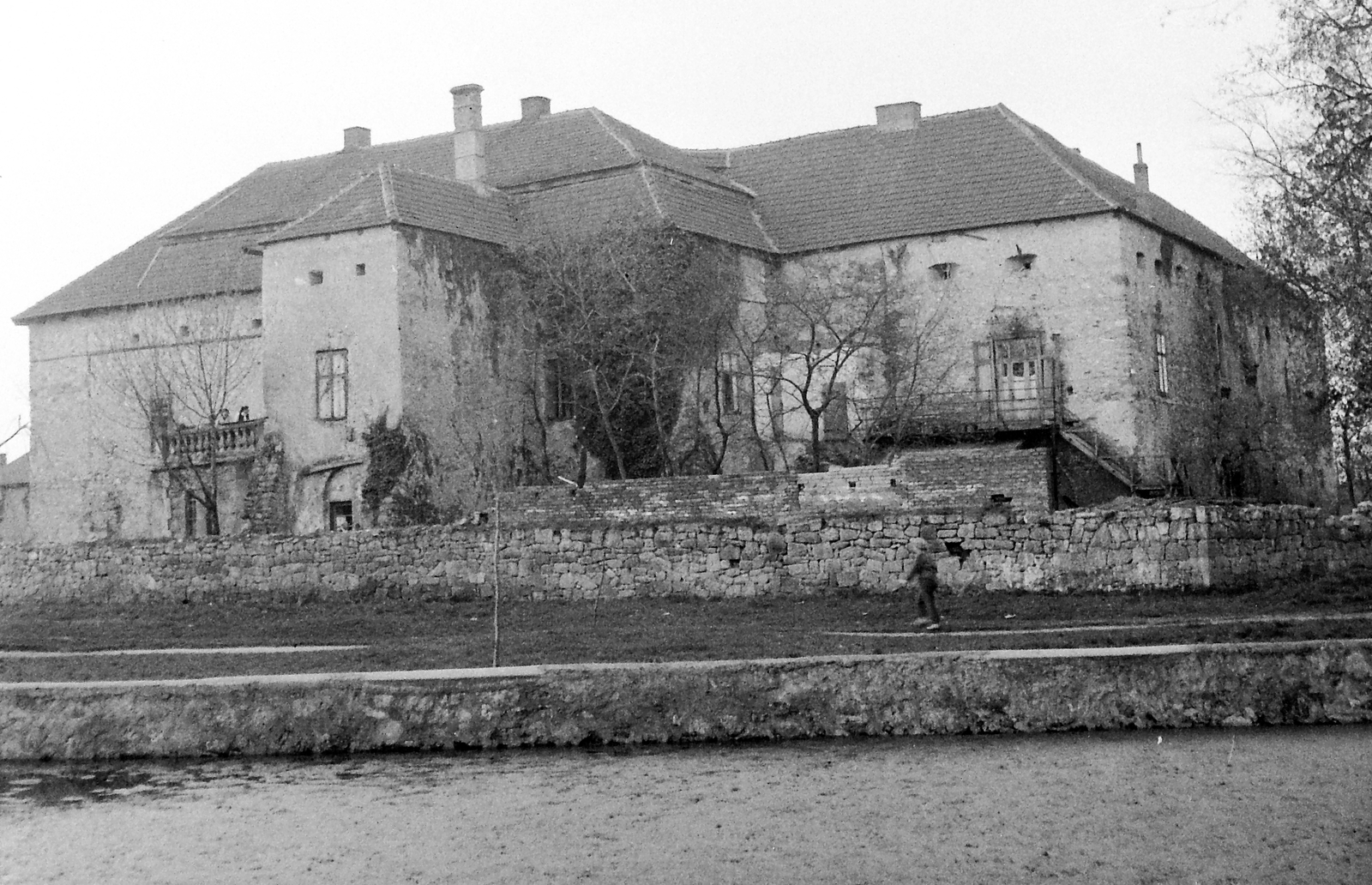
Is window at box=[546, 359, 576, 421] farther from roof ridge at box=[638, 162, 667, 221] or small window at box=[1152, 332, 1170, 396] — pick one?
small window at box=[1152, 332, 1170, 396]

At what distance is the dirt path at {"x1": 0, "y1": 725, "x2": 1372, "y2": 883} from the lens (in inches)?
568

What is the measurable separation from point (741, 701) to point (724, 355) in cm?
2217

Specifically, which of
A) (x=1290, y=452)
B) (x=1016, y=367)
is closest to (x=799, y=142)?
(x=1016, y=367)

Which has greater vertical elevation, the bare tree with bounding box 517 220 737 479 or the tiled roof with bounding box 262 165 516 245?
the tiled roof with bounding box 262 165 516 245

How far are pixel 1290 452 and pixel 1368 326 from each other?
18153 millimetres

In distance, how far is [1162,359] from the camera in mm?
41812

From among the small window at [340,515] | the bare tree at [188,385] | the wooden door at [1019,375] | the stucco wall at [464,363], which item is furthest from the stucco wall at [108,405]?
the wooden door at [1019,375]

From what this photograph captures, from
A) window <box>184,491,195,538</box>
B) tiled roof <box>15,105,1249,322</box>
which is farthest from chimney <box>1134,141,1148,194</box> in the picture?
window <box>184,491,195,538</box>

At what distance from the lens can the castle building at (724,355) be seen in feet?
131

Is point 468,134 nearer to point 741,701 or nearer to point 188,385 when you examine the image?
point 188,385

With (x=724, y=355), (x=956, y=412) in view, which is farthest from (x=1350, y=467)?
(x=724, y=355)

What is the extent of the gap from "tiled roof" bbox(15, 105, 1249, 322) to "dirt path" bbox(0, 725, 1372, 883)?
76.3ft

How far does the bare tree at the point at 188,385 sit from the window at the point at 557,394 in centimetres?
672

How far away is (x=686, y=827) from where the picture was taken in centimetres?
1562
